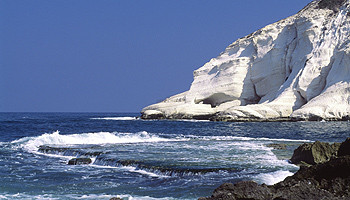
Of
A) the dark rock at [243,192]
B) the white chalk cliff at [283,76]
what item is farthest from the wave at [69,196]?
the white chalk cliff at [283,76]

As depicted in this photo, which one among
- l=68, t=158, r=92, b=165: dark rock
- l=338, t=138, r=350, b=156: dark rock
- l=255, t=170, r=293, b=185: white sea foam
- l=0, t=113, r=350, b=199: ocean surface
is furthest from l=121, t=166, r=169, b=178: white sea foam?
l=338, t=138, r=350, b=156: dark rock

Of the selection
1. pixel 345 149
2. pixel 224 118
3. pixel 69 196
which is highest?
pixel 345 149

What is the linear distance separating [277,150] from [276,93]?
3639 centimetres

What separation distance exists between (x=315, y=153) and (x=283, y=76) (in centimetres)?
4605

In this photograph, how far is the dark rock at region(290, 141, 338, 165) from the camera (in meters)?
14.2

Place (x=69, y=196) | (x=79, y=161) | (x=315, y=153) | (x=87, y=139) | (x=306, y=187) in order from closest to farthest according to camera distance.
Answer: (x=306, y=187)
(x=69, y=196)
(x=315, y=153)
(x=79, y=161)
(x=87, y=139)

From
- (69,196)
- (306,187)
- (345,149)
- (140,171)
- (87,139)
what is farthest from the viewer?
(87,139)

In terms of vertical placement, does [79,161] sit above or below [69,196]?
above

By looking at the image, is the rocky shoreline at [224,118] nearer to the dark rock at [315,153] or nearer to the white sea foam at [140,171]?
the dark rock at [315,153]

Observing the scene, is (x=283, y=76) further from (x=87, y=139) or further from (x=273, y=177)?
(x=273, y=177)

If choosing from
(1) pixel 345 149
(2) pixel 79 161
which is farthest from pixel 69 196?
(1) pixel 345 149

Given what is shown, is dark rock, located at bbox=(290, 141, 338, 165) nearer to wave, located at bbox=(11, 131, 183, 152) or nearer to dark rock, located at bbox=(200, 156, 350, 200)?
dark rock, located at bbox=(200, 156, 350, 200)

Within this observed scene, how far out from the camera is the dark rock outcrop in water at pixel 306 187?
6.65m

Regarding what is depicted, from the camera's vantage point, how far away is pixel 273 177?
12430mm
